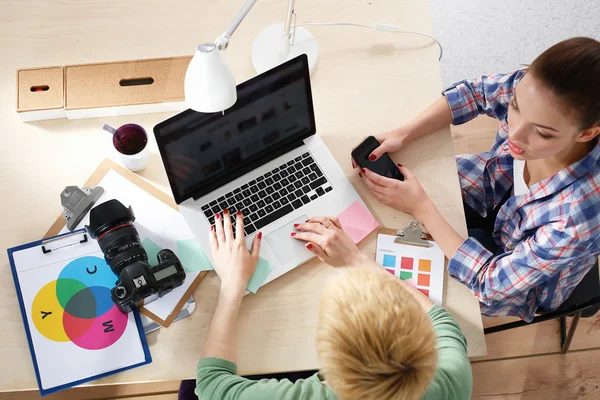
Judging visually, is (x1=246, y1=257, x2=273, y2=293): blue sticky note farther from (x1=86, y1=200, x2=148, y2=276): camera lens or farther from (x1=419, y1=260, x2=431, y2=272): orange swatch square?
(x1=419, y1=260, x2=431, y2=272): orange swatch square

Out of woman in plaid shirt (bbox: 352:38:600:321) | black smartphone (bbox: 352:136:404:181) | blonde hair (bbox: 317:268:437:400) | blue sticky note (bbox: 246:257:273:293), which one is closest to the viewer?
blonde hair (bbox: 317:268:437:400)

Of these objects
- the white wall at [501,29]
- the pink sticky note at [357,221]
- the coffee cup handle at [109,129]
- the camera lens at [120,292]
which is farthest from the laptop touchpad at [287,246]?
the white wall at [501,29]

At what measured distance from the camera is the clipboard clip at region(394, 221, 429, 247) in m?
1.32

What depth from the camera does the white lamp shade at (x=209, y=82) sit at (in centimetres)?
101

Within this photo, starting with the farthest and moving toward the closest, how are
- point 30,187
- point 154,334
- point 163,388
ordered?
point 163,388
point 30,187
point 154,334

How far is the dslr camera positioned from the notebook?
58 mm

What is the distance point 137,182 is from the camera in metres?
1.35

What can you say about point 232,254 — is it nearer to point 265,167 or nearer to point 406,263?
point 265,167

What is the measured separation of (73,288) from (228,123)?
1.63ft

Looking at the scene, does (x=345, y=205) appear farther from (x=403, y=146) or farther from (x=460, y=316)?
(x=460, y=316)

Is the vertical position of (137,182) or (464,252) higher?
(137,182)

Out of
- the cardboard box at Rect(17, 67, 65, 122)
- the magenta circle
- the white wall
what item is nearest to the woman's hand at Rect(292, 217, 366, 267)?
the magenta circle

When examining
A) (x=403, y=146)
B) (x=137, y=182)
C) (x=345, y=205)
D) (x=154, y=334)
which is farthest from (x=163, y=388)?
(x=403, y=146)

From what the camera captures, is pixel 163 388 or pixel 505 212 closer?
pixel 505 212
